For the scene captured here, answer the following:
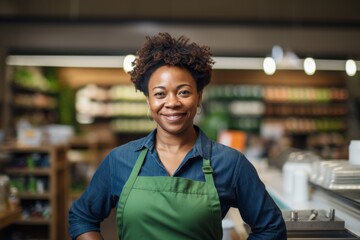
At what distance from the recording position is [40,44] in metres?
8.30

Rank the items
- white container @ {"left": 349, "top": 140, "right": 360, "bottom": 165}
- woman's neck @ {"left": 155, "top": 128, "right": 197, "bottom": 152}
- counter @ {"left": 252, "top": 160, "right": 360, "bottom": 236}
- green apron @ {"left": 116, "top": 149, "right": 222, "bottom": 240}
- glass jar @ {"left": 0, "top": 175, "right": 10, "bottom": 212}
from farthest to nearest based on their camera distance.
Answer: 1. glass jar @ {"left": 0, "top": 175, "right": 10, "bottom": 212}
2. white container @ {"left": 349, "top": 140, "right": 360, "bottom": 165}
3. counter @ {"left": 252, "top": 160, "right": 360, "bottom": 236}
4. woman's neck @ {"left": 155, "top": 128, "right": 197, "bottom": 152}
5. green apron @ {"left": 116, "top": 149, "right": 222, "bottom": 240}

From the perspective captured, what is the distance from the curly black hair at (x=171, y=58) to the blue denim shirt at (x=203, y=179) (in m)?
0.24

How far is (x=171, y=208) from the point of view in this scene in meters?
1.66

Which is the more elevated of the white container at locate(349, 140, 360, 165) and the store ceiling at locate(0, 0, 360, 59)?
the store ceiling at locate(0, 0, 360, 59)

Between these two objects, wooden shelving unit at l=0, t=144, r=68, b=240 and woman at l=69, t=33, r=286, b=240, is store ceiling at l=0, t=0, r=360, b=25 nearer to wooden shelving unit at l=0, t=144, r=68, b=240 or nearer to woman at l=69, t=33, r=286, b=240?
wooden shelving unit at l=0, t=144, r=68, b=240

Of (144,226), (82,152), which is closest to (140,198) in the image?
(144,226)

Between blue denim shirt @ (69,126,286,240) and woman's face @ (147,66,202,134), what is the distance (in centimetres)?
12

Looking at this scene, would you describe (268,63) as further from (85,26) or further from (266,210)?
(266,210)

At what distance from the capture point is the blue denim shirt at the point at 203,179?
1.71 m

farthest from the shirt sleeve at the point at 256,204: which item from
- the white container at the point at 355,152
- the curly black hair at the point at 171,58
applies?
the white container at the point at 355,152

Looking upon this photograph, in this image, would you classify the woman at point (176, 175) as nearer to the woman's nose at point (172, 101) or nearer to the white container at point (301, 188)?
the woman's nose at point (172, 101)

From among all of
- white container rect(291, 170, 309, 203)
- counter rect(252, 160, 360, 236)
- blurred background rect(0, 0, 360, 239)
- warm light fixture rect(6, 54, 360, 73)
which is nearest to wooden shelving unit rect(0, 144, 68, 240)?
blurred background rect(0, 0, 360, 239)

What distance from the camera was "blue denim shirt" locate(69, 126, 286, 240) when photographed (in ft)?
5.61

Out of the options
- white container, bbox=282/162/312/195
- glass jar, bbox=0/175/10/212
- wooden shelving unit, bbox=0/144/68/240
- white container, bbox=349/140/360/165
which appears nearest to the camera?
white container, bbox=349/140/360/165
